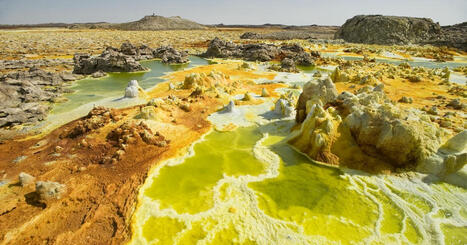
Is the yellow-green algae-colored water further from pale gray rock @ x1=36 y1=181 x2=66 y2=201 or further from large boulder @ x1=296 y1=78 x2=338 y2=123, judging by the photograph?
large boulder @ x1=296 y1=78 x2=338 y2=123

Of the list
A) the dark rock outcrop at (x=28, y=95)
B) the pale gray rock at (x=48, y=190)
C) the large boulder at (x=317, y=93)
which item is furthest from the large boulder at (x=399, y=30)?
the pale gray rock at (x=48, y=190)

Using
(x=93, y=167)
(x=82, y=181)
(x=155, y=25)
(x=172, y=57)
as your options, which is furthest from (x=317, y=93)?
(x=155, y=25)

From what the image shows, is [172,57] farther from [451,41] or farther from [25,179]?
[451,41]

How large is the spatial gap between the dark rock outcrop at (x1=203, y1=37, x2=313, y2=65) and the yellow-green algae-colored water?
3171 centimetres

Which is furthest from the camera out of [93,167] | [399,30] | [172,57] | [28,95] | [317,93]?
[399,30]

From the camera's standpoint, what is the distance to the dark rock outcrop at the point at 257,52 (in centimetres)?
3946

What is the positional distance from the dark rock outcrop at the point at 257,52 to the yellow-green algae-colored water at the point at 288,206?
31.7m

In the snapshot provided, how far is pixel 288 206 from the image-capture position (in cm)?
780

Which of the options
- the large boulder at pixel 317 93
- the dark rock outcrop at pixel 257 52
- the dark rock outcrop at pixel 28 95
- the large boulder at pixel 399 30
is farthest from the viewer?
the large boulder at pixel 399 30

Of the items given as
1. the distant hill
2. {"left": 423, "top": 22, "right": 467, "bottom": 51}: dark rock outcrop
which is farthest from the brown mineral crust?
the distant hill

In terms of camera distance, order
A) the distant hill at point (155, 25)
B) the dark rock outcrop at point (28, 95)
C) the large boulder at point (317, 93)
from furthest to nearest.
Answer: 1. the distant hill at point (155, 25)
2. the dark rock outcrop at point (28, 95)
3. the large boulder at point (317, 93)

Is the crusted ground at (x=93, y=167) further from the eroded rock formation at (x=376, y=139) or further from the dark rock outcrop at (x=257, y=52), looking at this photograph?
the dark rock outcrop at (x=257, y=52)

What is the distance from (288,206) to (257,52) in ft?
121

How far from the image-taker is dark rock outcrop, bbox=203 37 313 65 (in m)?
39.5
